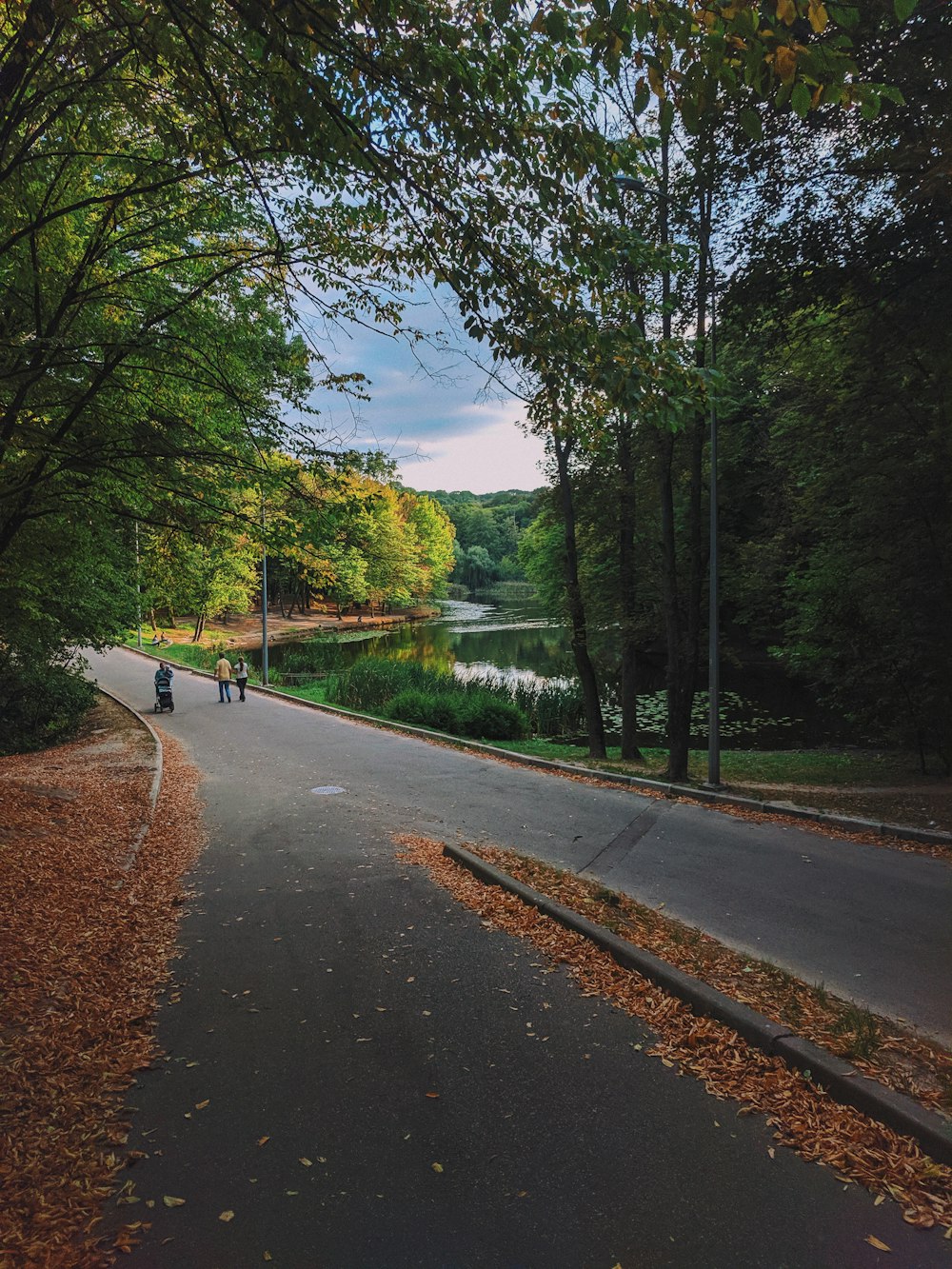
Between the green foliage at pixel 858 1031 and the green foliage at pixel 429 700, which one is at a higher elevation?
the green foliage at pixel 858 1031

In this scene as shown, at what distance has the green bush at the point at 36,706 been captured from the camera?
17297mm

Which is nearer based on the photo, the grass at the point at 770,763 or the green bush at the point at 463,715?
the grass at the point at 770,763

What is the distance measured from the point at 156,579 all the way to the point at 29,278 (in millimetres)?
7985

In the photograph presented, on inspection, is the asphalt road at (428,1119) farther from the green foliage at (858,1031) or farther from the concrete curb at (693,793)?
the concrete curb at (693,793)

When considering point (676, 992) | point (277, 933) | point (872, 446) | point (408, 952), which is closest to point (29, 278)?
point (277, 933)

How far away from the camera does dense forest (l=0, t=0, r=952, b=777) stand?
3.78 meters

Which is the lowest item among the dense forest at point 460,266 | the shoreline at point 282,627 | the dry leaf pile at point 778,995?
the dry leaf pile at point 778,995

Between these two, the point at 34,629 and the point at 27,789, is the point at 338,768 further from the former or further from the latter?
the point at 34,629

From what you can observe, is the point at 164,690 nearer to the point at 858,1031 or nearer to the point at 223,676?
the point at 223,676

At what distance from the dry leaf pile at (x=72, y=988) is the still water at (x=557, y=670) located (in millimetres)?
15396

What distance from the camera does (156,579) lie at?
13.8m

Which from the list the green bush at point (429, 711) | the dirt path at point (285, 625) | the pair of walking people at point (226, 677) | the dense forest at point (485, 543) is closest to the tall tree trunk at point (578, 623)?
the green bush at point (429, 711)

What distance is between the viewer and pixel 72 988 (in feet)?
14.7

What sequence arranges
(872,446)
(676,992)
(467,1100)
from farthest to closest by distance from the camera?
(872,446), (676,992), (467,1100)
